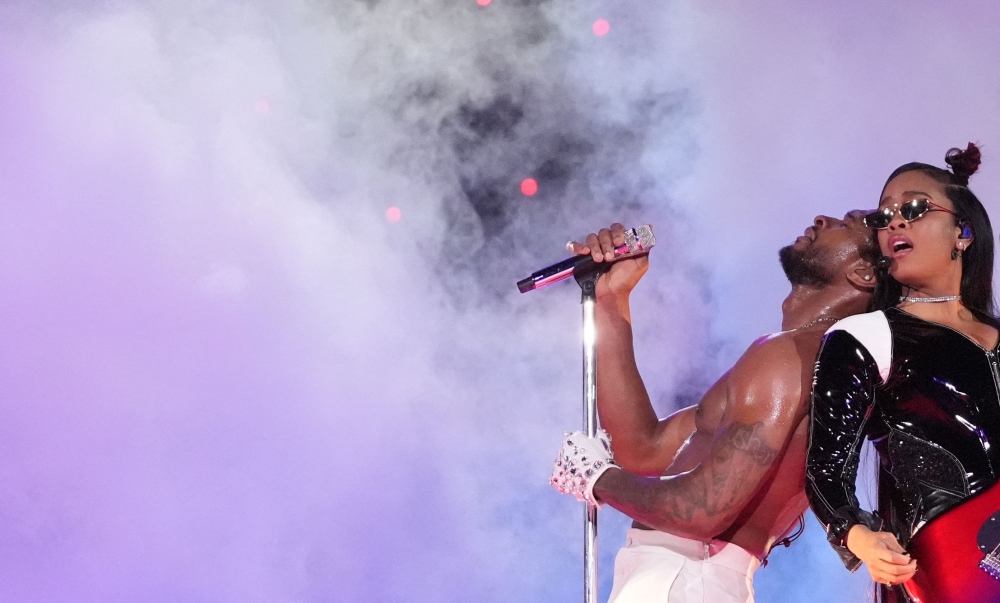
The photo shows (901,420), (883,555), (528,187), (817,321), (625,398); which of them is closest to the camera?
(883,555)

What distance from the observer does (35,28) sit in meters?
3.97

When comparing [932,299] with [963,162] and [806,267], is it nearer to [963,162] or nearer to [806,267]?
[963,162]

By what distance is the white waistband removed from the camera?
92.3 inches

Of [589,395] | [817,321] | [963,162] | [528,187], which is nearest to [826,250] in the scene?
[817,321]

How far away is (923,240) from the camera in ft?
6.82

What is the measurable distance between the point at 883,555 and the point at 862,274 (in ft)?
3.97

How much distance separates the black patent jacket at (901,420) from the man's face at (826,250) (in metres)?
0.72

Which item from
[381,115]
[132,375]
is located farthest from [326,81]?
[132,375]

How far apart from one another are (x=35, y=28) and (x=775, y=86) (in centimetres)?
331

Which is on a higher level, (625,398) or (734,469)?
(625,398)

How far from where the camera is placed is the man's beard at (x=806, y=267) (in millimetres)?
2783

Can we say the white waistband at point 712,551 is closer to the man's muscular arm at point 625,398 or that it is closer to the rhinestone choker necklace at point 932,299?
the man's muscular arm at point 625,398

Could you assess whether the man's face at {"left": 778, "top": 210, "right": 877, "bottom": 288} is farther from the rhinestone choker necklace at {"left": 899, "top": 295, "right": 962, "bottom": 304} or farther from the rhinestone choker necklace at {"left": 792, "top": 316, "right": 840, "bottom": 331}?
the rhinestone choker necklace at {"left": 899, "top": 295, "right": 962, "bottom": 304}

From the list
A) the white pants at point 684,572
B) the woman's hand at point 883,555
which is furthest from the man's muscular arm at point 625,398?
the woman's hand at point 883,555
